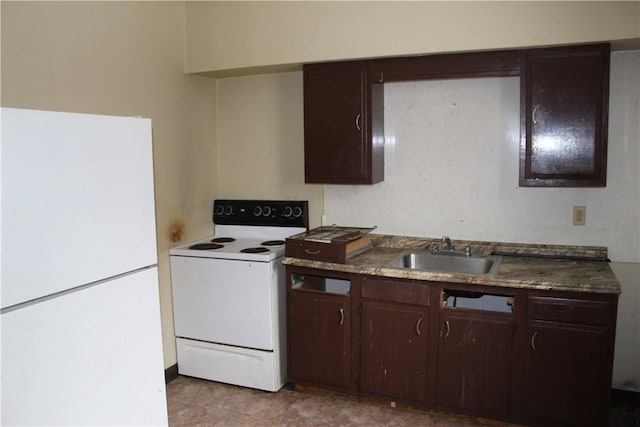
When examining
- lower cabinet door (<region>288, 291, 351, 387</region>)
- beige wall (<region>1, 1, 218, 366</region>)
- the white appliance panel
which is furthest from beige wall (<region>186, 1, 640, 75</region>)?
the white appliance panel

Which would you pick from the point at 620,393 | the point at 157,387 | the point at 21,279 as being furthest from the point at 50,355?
the point at 620,393

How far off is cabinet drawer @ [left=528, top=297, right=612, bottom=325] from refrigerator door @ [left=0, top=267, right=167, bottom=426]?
183cm

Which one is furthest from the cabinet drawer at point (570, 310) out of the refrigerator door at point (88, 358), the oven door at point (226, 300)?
the refrigerator door at point (88, 358)

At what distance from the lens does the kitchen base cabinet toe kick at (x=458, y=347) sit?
2.61 meters

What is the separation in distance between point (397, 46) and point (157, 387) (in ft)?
7.24

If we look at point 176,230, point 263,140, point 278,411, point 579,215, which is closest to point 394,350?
point 278,411

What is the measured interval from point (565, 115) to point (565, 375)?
134cm

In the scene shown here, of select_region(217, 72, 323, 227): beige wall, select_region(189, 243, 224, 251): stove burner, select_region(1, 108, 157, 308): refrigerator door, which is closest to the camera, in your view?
select_region(1, 108, 157, 308): refrigerator door

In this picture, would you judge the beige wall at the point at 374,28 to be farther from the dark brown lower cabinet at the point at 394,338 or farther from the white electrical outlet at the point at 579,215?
the dark brown lower cabinet at the point at 394,338

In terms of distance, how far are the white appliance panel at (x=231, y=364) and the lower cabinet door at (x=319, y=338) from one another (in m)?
0.13

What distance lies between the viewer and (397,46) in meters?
3.05

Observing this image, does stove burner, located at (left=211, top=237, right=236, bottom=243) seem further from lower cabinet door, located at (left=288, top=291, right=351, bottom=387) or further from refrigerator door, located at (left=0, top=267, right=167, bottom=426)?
refrigerator door, located at (left=0, top=267, right=167, bottom=426)

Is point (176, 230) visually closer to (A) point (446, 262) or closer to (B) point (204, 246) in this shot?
(B) point (204, 246)

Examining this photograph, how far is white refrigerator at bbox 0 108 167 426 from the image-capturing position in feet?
4.51
